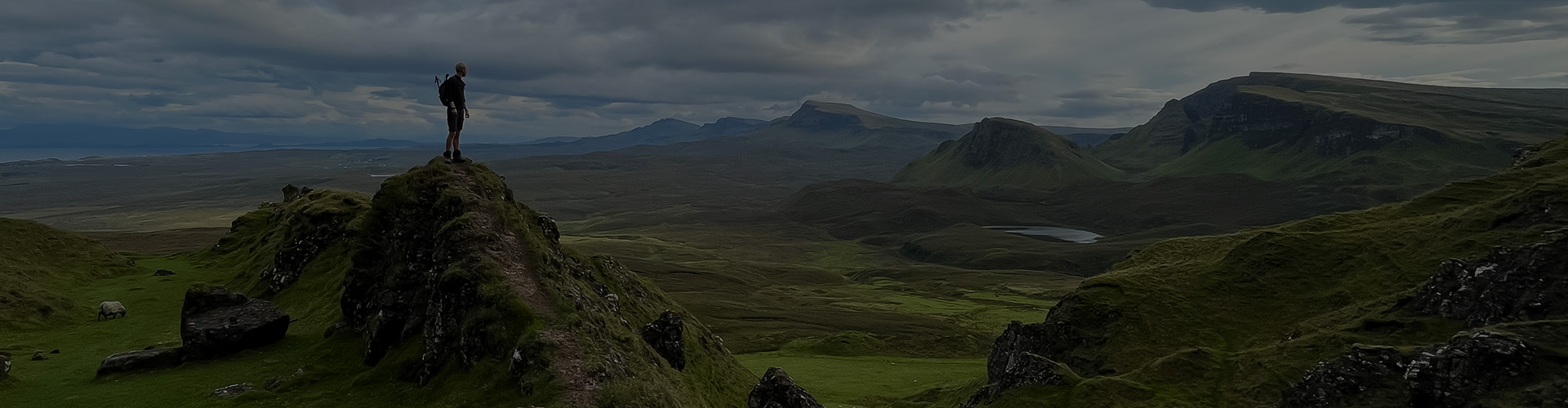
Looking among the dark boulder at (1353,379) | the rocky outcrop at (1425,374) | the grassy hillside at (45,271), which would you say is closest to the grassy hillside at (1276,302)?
the rocky outcrop at (1425,374)

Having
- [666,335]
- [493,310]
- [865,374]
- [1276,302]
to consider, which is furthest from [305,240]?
[1276,302]

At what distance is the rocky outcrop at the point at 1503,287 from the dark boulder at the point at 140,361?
7342 centimetres

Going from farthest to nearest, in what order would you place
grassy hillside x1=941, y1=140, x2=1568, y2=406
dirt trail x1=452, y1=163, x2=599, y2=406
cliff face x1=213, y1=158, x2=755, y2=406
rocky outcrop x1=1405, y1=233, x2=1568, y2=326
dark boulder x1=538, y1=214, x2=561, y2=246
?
dark boulder x1=538, y1=214, x2=561, y2=246 → grassy hillside x1=941, y1=140, x2=1568, y2=406 → rocky outcrop x1=1405, y1=233, x2=1568, y2=326 → cliff face x1=213, y1=158, x2=755, y2=406 → dirt trail x1=452, y1=163, x2=599, y2=406

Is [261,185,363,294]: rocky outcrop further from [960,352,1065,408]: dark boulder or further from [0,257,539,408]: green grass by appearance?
[960,352,1065,408]: dark boulder

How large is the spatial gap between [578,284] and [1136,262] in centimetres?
5424

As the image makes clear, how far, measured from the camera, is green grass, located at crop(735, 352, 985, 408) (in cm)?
7650

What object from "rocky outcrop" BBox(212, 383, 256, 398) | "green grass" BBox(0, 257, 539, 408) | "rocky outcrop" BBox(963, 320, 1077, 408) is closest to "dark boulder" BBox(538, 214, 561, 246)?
"green grass" BBox(0, 257, 539, 408)

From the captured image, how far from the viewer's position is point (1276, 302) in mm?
55594

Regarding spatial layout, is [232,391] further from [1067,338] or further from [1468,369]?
[1468,369]

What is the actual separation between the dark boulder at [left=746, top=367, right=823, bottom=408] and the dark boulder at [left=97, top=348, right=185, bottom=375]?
3322 centimetres

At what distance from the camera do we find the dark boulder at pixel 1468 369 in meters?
35.0

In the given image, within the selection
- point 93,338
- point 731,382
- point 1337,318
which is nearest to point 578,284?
point 731,382

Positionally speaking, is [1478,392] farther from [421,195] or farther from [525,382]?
[421,195]

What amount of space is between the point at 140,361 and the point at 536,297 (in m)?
24.2
